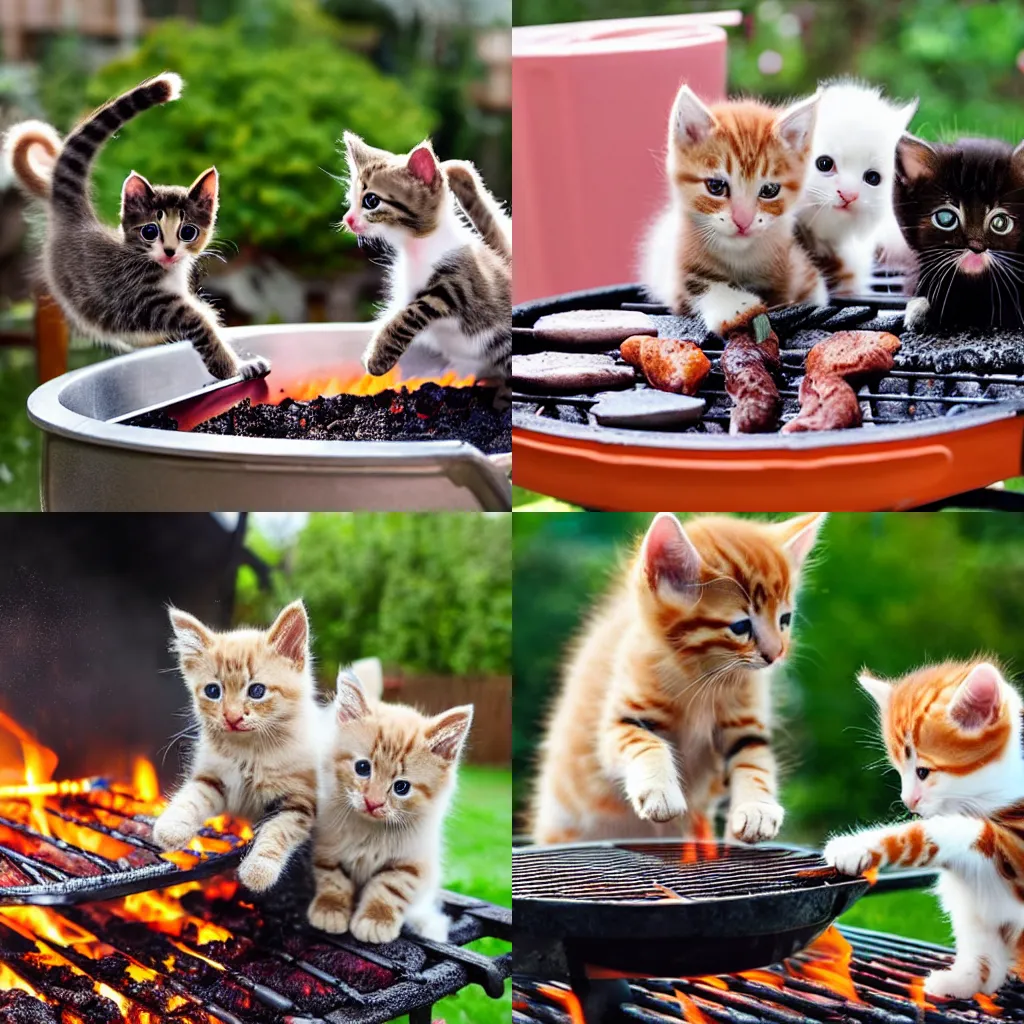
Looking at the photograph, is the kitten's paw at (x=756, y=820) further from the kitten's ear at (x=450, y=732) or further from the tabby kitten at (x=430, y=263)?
the tabby kitten at (x=430, y=263)

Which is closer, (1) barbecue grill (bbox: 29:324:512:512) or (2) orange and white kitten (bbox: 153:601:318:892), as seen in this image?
(1) barbecue grill (bbox: 29:324:512:512)

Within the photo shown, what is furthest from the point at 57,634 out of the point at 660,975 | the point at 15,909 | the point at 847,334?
the point at 847,334

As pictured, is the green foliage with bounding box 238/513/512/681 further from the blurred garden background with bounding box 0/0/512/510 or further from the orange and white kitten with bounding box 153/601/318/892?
the blurred garden background with bounding box 0/0/512/510

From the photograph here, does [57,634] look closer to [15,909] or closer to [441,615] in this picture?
[15,909]

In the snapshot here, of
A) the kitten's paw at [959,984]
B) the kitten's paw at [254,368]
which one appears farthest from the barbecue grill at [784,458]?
the kitten's paw at [959,984]

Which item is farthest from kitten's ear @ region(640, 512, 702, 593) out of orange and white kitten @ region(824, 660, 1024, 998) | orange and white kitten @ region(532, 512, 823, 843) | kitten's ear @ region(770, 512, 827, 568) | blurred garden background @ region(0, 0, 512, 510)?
blurred garden background @ region(0, 0, 512, 510)

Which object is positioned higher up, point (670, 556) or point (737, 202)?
point (737, 202)

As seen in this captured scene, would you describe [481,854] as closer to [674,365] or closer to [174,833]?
[174,833]

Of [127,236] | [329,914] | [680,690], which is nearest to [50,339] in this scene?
[127,236]
